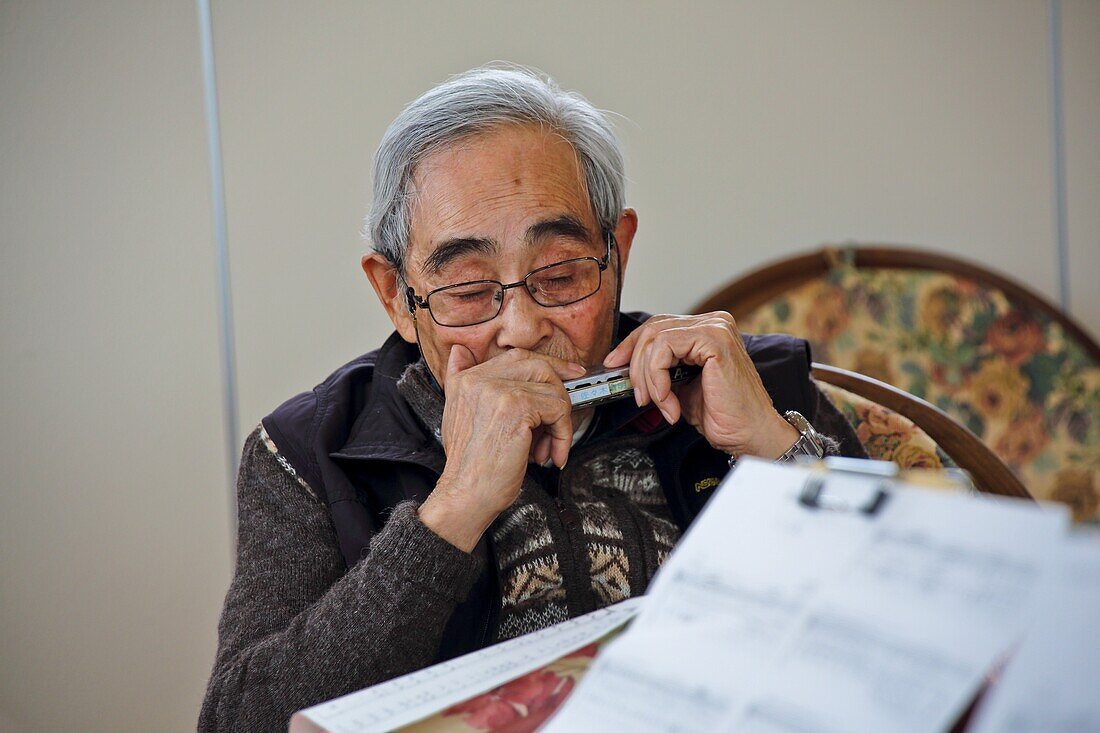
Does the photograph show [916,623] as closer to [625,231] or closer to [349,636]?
[349,636]

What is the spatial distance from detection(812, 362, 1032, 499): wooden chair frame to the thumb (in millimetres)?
665

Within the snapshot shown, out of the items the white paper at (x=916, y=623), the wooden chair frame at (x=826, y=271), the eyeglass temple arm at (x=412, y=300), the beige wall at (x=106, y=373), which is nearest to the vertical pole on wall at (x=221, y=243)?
the beige wall at (x=106, y=373)

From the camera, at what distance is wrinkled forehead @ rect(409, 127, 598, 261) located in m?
1.29

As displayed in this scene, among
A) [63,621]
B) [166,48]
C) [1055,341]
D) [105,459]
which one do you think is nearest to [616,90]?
[166,48]

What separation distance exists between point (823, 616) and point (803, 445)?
2.31 ft

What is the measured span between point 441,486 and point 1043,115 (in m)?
2.47

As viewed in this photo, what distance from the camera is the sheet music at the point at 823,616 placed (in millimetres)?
484

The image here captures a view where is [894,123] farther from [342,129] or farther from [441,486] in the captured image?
[441,486]

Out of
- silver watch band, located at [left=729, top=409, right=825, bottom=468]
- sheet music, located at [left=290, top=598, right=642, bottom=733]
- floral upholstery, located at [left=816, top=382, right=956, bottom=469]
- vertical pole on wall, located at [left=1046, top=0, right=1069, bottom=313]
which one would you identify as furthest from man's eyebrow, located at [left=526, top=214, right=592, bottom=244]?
vertical pole on wall, located at [left=1046, top=0, right=1069, bottom=313]

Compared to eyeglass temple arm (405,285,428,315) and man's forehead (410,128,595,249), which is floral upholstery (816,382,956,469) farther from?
eyeglass temple arm (405,285,428,315)

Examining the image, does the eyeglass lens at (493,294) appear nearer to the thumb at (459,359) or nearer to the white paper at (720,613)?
the thumb at (459,359)

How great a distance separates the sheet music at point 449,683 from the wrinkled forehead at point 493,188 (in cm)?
63

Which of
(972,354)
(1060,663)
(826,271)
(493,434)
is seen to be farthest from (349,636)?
(972,354)

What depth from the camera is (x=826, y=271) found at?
2.60m
